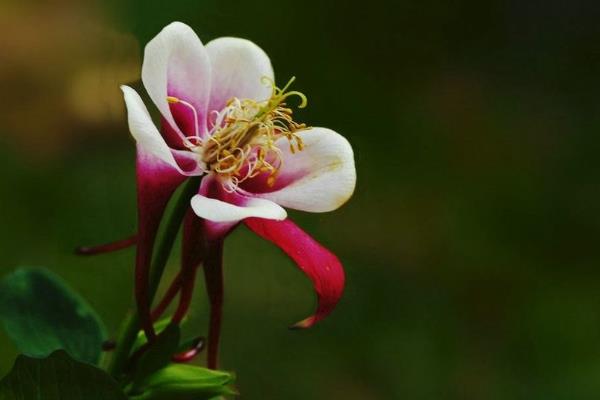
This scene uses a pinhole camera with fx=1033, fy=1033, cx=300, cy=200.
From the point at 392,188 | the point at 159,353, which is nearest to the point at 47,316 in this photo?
the point at 159,353

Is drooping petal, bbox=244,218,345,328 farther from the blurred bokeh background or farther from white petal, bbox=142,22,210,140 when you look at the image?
the blurred bokeh background

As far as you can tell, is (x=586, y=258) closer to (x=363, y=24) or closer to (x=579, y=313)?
(x=579, y=313)

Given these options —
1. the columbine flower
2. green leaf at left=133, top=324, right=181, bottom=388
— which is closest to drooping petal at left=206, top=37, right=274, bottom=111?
the columbine flower

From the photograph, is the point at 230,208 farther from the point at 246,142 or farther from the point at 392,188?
the point at 392,188

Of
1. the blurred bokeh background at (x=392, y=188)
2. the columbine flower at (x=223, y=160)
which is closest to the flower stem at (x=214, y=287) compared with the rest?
the columbine flower at (x=223, y=160)

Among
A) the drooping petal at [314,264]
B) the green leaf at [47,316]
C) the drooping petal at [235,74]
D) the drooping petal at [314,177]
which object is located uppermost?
the drooping petal at [235,74]

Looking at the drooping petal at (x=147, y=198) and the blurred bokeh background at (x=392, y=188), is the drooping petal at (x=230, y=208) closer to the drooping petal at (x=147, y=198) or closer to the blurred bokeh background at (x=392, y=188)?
the drooping petal at (x=147, y=198)

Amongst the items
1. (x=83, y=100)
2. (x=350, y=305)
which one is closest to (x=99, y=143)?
(x=83, y=100)
